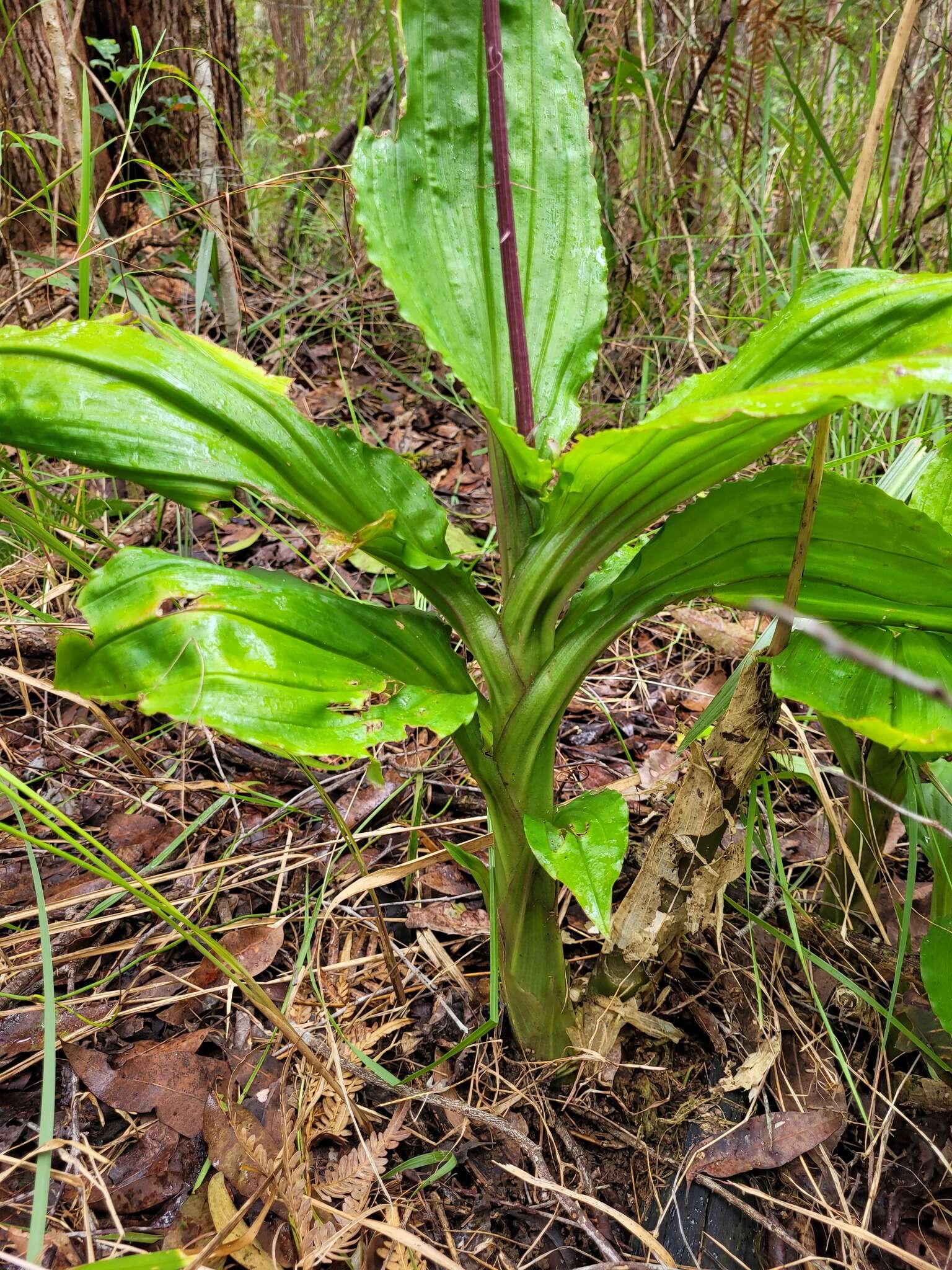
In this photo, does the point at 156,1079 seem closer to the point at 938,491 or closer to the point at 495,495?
the point at 495,495

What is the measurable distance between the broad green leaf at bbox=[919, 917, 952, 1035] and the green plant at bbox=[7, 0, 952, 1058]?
37 centimetres

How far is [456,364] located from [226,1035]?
0.87m

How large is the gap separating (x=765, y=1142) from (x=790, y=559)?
70 cm

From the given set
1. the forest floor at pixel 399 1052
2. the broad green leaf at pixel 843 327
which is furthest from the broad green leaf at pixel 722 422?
the forest floor at pixel 399 1052

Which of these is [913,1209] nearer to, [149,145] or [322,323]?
[322,323]

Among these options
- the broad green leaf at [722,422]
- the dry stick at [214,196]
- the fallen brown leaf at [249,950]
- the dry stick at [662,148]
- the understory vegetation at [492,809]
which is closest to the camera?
the broad green leaf at [722,422]

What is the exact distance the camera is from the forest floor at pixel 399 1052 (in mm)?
874

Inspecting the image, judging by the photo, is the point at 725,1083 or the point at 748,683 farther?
the point at 725,1083

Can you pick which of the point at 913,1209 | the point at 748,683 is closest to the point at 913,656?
the point at 748,683

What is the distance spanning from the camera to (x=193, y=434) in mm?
807

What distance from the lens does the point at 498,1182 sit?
93 centimetres

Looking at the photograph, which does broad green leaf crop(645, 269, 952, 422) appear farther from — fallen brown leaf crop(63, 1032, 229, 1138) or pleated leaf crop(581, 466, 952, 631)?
fallen brown leaf crop(63, 1032, 229, 1138)

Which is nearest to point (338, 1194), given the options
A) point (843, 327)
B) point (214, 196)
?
point (843, 327)

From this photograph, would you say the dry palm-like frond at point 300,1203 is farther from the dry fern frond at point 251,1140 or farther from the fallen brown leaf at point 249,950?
the fallen brown leaf at point 249,950
